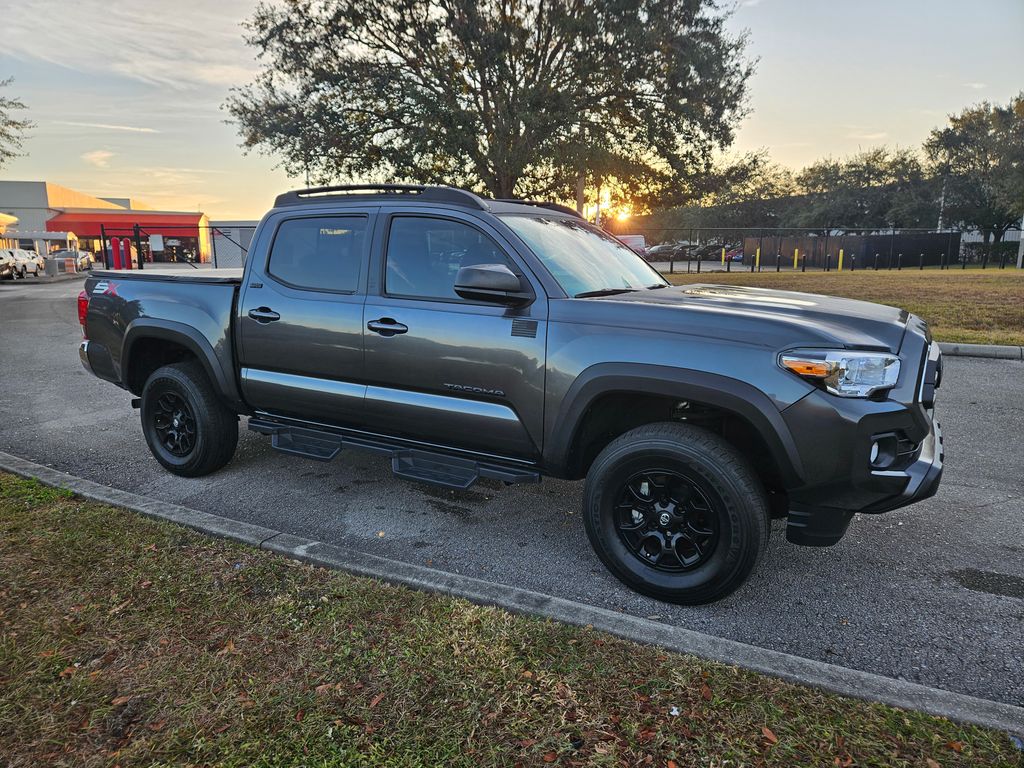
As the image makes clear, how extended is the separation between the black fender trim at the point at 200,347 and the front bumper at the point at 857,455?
3.51m

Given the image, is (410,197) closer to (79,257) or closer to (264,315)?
(264,315)

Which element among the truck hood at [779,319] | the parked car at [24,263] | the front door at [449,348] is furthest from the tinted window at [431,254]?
the parked car at [24,263]

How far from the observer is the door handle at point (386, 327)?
3818mm

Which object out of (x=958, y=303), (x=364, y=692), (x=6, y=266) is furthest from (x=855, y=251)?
(x=6, y=266)

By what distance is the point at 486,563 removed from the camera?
364cm

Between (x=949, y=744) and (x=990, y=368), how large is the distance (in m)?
7.87

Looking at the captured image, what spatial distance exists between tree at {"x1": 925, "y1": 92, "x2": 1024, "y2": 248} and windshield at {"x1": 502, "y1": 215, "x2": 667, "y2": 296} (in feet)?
175

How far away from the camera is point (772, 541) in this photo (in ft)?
12.9

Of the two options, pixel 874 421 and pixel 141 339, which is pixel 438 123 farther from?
pixel 874 421

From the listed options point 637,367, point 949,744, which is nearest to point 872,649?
point 949,744

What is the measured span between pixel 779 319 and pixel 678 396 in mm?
556

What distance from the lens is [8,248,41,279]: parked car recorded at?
108ft

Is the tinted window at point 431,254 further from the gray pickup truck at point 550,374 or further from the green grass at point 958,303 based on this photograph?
the green grass at point 958,303

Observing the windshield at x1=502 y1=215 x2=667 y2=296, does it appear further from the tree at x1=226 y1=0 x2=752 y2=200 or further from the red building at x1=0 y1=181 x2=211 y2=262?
the red building at x1=0 y1=181 x2=211 y2=262
